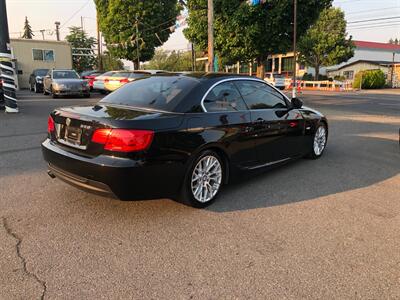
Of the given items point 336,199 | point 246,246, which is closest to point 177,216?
point 246,246

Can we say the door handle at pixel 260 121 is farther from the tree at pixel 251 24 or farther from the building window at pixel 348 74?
the building window at pixel 348 74

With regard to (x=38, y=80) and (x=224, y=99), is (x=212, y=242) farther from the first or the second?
(x=38, y=80)

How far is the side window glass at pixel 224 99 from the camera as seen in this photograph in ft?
13.9

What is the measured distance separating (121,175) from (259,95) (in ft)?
8.09

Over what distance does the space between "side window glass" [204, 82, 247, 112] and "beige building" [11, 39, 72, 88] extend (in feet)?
90.9

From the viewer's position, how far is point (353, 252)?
324 cm

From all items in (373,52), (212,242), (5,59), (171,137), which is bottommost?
(212,242)

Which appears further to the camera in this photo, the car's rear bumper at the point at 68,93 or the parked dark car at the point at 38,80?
the parked dark car at the point at 38,80

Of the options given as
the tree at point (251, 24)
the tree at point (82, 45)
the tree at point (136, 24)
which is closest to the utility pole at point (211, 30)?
the tree at point (251, 24)

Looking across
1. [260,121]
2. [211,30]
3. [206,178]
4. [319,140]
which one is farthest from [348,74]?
[206,178]

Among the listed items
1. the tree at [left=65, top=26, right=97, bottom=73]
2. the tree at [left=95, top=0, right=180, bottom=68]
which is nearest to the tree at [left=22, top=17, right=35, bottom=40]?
the tree at [left=65, top=26, right=97, bottom=73]

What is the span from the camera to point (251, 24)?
64.7 ft

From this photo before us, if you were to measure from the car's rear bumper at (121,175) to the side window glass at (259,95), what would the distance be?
159cm

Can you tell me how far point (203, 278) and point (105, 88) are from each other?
695 inches
